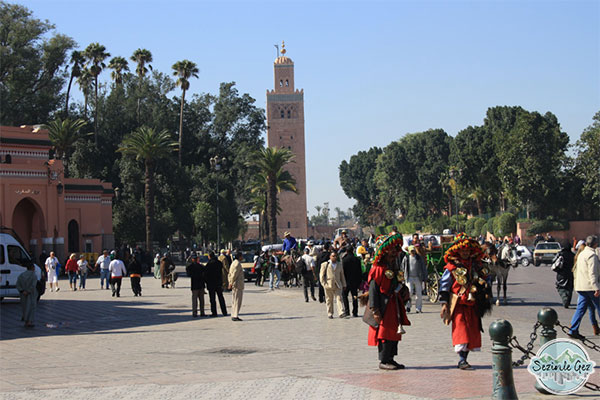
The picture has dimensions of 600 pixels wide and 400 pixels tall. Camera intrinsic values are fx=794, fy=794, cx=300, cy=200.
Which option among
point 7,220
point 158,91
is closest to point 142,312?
point 7,220

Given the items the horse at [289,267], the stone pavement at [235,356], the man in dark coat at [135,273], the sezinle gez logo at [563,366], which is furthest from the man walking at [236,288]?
the horse at [289,267]

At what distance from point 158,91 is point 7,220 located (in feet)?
144

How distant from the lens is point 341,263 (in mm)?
19656

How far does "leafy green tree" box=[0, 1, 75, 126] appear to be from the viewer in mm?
66688

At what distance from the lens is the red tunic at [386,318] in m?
10.5

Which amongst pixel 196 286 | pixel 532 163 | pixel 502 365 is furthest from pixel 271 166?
pixel 502 365

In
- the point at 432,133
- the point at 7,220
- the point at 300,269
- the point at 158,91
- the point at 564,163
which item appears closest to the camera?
the point at 300,269

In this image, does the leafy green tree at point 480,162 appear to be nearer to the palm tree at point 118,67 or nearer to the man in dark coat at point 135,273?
the palm tree at point 118,67

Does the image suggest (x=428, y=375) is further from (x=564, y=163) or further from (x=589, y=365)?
(x=564, y=163)

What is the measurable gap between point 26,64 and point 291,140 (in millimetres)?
72883

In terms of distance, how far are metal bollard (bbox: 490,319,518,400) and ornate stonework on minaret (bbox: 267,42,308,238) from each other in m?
128

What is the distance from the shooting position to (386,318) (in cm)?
1060

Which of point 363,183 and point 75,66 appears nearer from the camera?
point 75,66

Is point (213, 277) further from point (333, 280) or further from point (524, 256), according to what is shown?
point (524, 256)
